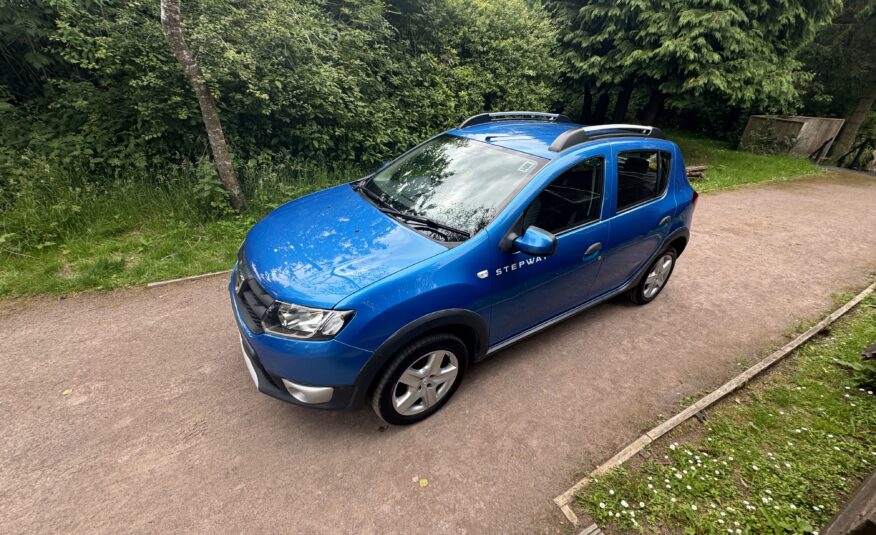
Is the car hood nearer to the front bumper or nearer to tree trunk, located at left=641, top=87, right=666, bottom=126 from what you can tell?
the front bumper

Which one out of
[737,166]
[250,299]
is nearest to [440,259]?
[250,299]

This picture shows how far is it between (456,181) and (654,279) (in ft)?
8.35

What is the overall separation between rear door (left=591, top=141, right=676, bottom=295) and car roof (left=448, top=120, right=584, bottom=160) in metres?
0.59

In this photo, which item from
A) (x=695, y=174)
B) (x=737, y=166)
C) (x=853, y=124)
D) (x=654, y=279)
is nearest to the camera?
(x=654, y=279)

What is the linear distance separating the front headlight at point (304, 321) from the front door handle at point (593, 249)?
1914 millimetres

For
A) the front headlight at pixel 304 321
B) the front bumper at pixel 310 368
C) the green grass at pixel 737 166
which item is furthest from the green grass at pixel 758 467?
the green grass at pixel 737 166

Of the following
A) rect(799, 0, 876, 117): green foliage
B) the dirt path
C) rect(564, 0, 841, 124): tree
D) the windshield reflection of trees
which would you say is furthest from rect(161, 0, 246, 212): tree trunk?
rect(799, 0, 876, 117): green foliage

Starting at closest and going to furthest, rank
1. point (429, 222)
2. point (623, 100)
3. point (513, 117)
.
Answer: point (429, 222) → point (513, 117) → point (623, 100)

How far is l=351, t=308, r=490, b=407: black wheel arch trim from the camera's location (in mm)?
2142

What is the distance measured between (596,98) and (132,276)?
600 inches

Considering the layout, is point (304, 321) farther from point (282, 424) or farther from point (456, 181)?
point (456, 181)

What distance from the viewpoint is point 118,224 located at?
478cm

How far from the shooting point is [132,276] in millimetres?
4035

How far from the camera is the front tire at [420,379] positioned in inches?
90.4
